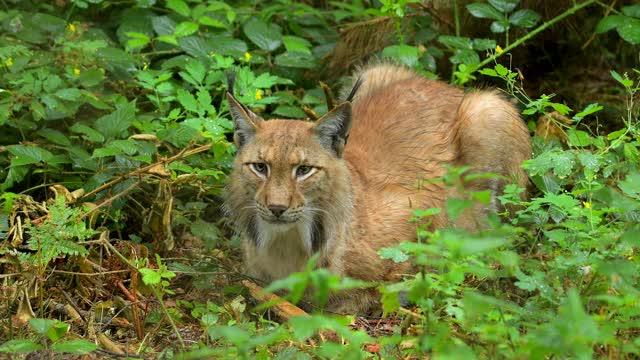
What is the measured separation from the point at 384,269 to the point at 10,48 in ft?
9.98

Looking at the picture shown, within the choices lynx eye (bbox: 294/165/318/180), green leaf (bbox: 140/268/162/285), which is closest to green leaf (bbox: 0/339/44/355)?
green leaf (bbox: 140/268/162/285)

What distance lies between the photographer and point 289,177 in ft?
18.4

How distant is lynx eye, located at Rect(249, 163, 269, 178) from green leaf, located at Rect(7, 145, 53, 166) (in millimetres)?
1536

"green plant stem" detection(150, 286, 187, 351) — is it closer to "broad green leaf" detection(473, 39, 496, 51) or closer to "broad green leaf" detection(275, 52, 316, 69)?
"broad green leaf" detection(275, 52, 316, 69)

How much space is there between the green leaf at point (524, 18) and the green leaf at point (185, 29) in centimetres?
246

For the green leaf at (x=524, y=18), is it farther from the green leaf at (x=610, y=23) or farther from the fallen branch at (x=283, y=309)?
the fallen branch at (x=283, y=309)

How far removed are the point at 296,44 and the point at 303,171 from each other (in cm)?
228

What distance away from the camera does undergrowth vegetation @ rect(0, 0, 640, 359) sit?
4195mm

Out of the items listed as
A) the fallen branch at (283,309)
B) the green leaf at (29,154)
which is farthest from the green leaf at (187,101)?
the fallen branch at (283,309)

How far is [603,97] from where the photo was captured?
8.46 m

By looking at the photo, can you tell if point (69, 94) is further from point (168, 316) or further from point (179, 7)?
point (168, 316)

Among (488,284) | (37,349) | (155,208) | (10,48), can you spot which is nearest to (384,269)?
(488,284)

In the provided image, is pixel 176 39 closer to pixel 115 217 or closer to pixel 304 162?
pixel 115 217

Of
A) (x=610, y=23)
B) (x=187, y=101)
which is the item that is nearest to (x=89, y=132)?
(x=187, y=101)
